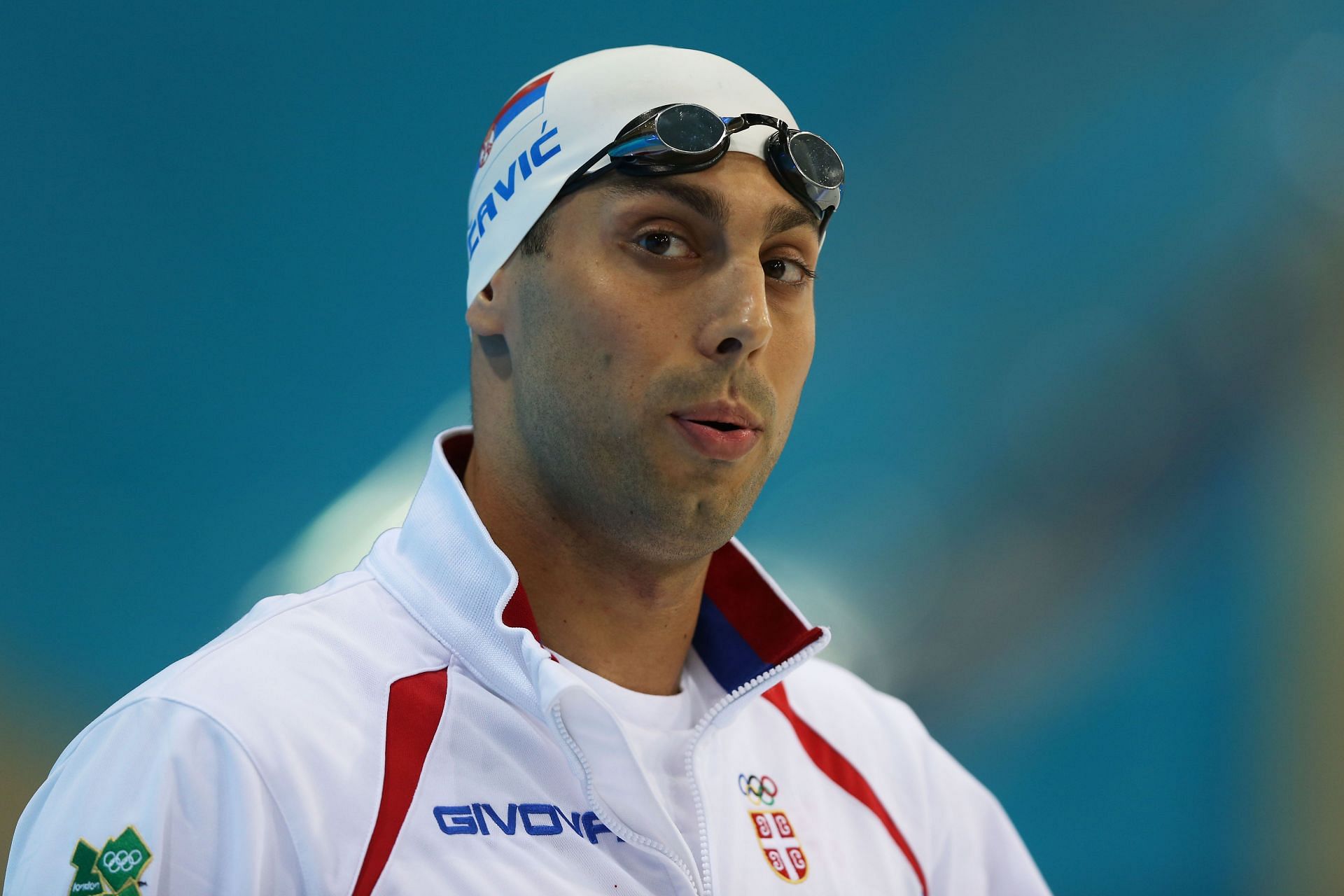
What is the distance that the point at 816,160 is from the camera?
1417mm

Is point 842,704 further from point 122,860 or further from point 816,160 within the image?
point 122,860

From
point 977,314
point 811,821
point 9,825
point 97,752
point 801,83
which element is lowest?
point 811,821

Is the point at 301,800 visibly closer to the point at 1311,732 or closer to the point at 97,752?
the point at 97,752

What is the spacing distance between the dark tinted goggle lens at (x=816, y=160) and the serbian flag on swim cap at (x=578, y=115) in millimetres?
33

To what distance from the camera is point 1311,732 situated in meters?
2.53

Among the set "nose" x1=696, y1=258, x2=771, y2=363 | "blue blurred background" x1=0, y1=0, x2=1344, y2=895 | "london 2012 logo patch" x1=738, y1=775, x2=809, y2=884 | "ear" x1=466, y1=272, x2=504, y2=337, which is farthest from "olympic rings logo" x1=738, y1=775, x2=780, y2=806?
"blue blurred background" x1=0, y1=0, x2=1344, y2=895

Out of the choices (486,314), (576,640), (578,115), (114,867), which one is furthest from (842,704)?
(114,867)

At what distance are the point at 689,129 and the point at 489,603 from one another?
56 centimetres

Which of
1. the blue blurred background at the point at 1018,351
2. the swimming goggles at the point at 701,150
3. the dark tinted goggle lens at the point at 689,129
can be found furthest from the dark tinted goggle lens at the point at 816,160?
the blue blurred background at the point at 1018,351

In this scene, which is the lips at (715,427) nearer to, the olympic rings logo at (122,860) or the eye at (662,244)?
the eye at (662,244)

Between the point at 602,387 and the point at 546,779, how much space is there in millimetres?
407

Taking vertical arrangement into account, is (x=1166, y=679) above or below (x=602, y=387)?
below

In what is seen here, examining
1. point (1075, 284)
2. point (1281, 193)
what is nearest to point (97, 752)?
point (1075, 284)

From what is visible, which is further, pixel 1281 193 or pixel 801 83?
pixel 1281 193
